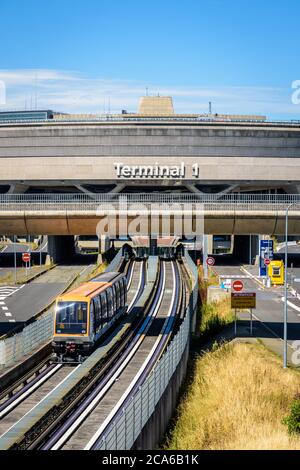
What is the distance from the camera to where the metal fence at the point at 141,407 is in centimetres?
1656

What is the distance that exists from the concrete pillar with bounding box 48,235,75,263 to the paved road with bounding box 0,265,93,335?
3.22 metres

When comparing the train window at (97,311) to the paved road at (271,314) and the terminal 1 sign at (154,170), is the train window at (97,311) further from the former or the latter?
the terminal 1 sign at (154,170)

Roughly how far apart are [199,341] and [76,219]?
1022 cm

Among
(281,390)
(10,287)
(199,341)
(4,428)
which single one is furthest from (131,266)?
(4,428)

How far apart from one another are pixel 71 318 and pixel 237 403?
846cm

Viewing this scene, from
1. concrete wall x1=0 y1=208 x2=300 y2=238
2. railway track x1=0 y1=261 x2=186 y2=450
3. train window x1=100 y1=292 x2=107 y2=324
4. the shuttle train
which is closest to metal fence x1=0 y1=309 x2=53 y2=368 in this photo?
the shuttle train

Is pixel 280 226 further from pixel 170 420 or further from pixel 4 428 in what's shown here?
pixel 4 428

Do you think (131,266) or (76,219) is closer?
(76,219)

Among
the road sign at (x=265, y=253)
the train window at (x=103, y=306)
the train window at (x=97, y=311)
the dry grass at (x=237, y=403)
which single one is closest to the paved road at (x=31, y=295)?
the train window at (x=103, y=306)

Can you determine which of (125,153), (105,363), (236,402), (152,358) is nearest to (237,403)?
(236,402)

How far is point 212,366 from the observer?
31.4 m

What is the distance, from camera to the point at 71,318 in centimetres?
3019

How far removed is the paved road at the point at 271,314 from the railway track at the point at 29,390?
14.3m

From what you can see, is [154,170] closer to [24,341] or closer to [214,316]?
[214,316]
